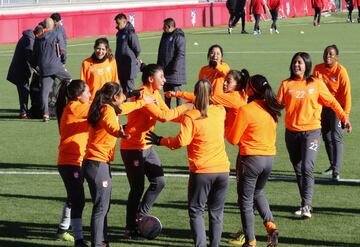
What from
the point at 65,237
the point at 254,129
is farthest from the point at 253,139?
the point at 65,237

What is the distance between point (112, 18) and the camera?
156ft

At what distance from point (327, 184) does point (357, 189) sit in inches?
22.4

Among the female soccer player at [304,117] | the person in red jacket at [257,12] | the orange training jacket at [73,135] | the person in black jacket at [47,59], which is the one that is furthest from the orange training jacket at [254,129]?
the person in red jacket at [257,12]

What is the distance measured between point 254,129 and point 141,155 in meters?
1.44

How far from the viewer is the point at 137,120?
11.9 meters

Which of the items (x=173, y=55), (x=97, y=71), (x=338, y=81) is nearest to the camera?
(x=338, y=81)

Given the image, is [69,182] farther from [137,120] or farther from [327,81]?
[327,81]

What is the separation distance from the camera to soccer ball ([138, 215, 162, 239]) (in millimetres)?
11812

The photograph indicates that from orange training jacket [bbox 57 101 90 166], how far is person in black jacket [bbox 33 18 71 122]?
1021 centimetres

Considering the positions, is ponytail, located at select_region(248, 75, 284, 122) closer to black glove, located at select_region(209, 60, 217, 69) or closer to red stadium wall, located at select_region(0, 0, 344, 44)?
black glove, located at select_region(209, 60, 217, 69)

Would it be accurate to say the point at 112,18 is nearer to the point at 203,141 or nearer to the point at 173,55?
the point at 173,55

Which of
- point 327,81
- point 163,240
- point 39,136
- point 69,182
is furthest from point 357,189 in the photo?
point 39,136

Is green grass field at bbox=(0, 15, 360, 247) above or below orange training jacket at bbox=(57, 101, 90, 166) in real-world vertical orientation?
below

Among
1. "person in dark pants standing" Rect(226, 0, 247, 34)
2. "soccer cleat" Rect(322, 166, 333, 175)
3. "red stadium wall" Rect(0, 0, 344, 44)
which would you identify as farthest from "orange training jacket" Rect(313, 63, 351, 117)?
"person in dark pants standing" Rect(226, 0, 247, 34)
